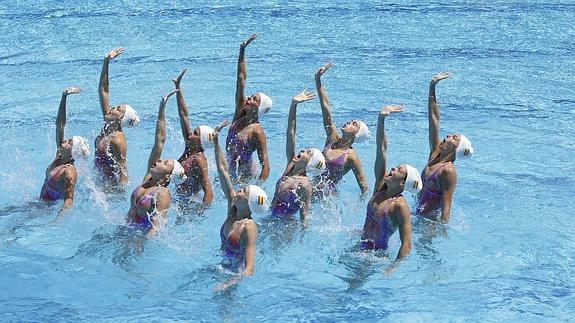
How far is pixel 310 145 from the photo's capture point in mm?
10578

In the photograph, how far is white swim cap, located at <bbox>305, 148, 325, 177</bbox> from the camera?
796 centimetres

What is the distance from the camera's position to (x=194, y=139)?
8.68 metres

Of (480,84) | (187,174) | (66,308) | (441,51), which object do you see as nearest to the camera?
(66,308)

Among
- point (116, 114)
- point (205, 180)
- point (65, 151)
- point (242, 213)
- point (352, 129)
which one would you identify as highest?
point (116, 114)

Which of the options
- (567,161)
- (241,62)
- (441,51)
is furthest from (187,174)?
(441,51)

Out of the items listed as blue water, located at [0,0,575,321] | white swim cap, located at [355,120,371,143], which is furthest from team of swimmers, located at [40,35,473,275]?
blue water, located at [0,0,575,321]

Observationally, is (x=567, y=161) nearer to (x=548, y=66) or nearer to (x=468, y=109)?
(x=468, y=109)

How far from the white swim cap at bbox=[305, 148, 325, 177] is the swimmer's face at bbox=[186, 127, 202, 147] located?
1.22m

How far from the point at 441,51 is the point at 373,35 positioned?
1.21m

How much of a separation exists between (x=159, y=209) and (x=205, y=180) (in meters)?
0.95

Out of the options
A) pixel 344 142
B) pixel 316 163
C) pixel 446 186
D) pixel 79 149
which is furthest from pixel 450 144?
pixel 79 149

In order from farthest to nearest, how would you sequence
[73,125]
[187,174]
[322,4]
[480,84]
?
[322,4], [480,84], [73,125], [187,174]

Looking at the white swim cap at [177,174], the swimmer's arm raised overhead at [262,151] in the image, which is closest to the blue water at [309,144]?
the swimmer's arm raised overhead at [262,151]

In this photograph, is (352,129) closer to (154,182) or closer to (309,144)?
(154,182)
